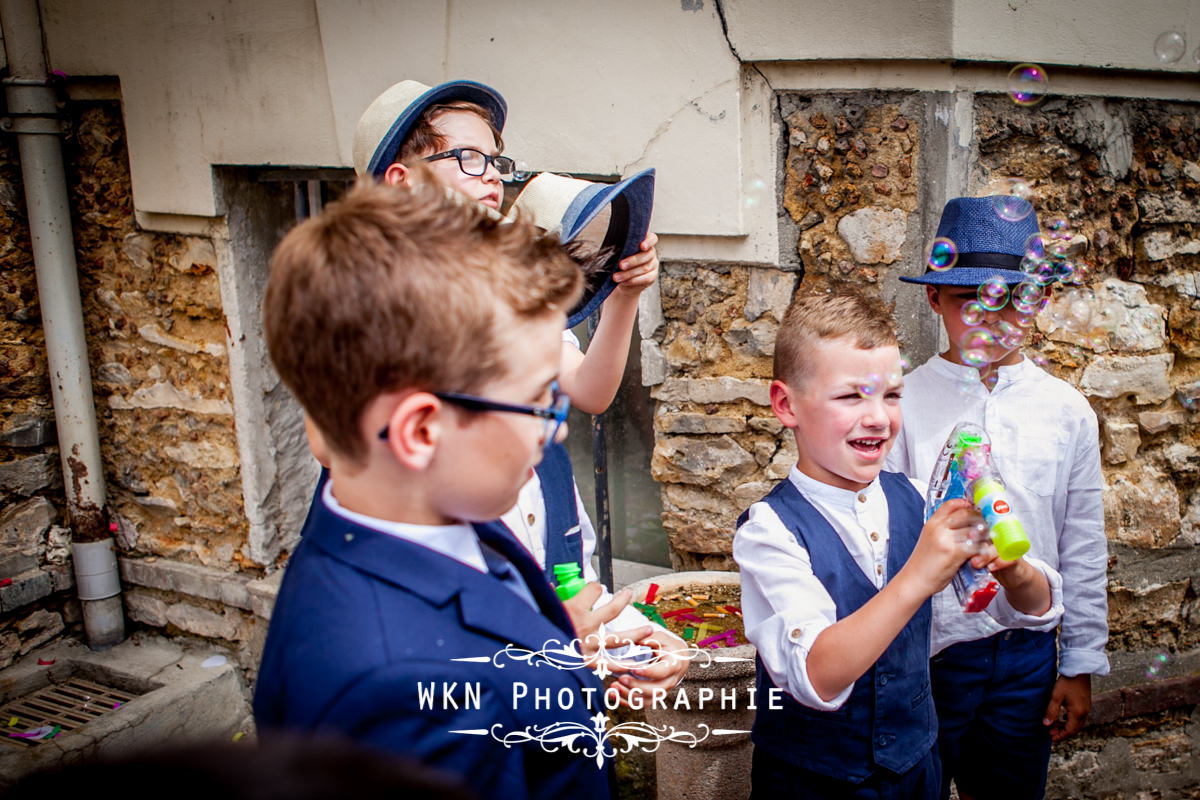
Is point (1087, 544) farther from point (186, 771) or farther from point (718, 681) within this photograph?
point (186, 771)

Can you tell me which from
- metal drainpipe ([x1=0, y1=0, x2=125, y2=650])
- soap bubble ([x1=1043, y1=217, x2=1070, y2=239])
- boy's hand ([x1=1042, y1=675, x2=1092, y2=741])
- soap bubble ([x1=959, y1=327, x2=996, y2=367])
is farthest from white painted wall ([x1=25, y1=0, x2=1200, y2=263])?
boy's hand ([x1=1042, y1=675, x2=1092, y2=741])

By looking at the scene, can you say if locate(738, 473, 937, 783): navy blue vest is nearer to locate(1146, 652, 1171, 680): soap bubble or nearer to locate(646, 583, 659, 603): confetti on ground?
locate(646, 583, 659, 603): confetti on ground

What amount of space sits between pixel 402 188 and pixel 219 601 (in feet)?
11.4

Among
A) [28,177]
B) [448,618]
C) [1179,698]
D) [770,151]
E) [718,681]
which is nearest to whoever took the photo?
[448,618]

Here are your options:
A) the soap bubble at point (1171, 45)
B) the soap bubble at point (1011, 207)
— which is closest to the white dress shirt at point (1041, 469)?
the soap bubble at point (1011, 207)

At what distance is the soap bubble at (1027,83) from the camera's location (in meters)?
2.67

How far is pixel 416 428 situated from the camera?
1.08m

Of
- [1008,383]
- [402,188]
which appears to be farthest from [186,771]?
[1008,383]

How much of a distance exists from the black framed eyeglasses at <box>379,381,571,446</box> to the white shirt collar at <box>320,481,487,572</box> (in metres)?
0.13

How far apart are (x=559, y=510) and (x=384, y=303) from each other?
39.9 inches

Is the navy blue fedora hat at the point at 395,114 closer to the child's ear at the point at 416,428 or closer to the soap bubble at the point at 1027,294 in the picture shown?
the child's ear at the point at 416,428

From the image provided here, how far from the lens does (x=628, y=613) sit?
1.67 meters

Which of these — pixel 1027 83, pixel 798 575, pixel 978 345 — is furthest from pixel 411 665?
pixel 1027 83

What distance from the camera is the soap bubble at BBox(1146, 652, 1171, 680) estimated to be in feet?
10.1
